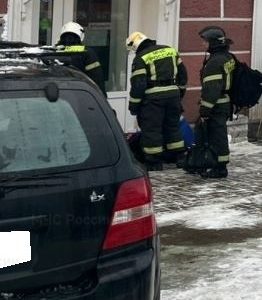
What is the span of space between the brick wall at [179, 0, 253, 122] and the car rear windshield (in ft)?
22.2

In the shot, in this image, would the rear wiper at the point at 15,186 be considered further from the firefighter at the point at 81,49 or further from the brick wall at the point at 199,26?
the brick wall at the point at 199,26

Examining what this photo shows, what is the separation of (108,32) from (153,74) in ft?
5.52

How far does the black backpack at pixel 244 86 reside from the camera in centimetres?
840

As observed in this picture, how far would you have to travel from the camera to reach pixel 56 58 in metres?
3.89

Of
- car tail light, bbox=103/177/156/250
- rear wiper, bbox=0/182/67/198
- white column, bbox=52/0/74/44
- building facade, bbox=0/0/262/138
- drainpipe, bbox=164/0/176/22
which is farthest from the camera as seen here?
drainpipe, bbox=164/0/176/22

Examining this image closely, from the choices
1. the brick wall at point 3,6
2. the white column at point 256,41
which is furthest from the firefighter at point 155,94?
the white column at point 256,41

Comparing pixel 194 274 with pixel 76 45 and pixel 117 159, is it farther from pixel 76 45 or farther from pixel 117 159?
pixel 76 45

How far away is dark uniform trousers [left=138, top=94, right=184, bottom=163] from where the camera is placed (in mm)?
8523

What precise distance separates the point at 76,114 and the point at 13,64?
18.4 inches

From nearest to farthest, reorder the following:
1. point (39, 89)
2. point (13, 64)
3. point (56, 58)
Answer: point (39, 89) → point (13, 64) → point (56, 58)

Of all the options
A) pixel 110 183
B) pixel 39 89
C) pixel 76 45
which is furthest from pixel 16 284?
pixel 76 45

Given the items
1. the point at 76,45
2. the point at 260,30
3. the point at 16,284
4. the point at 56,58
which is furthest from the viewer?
the point at 260,30

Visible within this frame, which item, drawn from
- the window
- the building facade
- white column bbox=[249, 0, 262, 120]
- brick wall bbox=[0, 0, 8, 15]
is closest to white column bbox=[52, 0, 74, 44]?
the building facade

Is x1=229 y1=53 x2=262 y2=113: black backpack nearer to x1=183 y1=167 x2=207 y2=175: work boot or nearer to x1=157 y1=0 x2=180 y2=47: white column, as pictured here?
x1=183 y1=167 x2=207 y2=175: work boot
